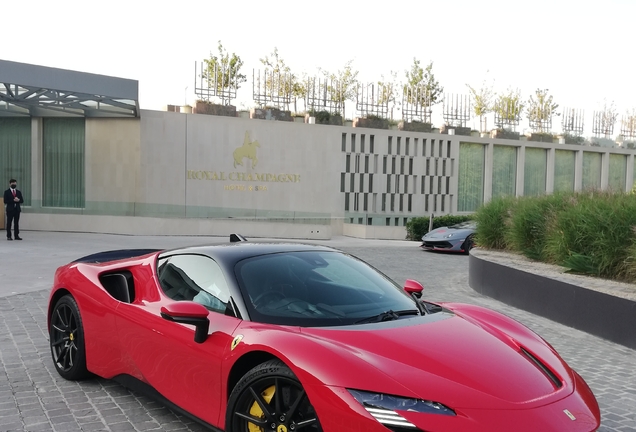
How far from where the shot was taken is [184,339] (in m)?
3.96

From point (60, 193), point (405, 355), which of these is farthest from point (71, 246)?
point (405, 355)

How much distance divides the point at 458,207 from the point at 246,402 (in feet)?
151

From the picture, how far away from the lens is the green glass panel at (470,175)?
48062 millimetres

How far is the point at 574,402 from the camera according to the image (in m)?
3.30

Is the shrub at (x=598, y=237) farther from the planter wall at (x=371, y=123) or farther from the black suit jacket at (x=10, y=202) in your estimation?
the planter wall at (x=371, y=123)

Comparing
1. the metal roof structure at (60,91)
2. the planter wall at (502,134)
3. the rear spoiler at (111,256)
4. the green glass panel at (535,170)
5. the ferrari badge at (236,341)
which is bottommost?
the ferrari badge at (236,341)

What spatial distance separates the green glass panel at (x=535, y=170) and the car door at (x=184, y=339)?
48.9 metres

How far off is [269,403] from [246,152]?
33.8 m

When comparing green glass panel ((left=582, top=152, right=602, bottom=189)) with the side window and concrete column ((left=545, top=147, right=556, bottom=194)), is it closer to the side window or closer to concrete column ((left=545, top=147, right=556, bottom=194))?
concrete column ((left=545, top=147, right=556, bottom=194))

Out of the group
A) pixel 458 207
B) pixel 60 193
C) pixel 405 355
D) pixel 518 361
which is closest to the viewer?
pixel 405 355

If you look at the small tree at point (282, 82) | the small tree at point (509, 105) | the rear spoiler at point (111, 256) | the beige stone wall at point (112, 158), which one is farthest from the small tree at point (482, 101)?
the rear spoiler at point (111, 256)

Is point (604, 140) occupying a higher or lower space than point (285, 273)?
higher

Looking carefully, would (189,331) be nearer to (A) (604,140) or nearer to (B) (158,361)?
(B) (158,361)

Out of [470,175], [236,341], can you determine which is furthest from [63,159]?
[236,341]
